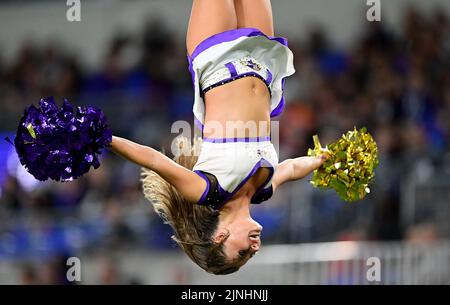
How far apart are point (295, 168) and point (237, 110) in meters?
0.64

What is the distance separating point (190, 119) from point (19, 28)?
3564 mm

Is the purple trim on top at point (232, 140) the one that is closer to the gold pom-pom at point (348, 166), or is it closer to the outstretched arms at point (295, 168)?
the outstretched arms at point (295, 168)

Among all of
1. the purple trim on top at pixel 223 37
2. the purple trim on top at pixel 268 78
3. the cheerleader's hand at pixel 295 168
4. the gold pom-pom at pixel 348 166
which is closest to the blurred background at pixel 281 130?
the gold pom-pom at pixel 348 166

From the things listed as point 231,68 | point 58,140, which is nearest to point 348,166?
point 231,68

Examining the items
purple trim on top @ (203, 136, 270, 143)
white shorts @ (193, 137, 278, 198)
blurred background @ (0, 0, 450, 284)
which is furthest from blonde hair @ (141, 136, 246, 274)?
blurred background @ (0, 0, 450, 284)

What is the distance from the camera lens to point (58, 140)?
5.60 meters

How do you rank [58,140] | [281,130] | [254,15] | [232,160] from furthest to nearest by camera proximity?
[281,130], [254,15], [232,160], [58,140]

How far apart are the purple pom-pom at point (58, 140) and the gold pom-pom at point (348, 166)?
1618mm

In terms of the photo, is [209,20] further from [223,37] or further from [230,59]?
[230,59]

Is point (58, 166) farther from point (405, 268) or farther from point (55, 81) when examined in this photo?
point (55, 81)

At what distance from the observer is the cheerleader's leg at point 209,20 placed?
20.5 feet

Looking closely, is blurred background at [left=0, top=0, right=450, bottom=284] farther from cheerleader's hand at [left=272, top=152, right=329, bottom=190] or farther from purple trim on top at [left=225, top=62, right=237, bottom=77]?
purple trim on top at [left=225, top=62, right=237, bottom=77]

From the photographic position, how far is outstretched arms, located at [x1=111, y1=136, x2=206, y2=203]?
567cm

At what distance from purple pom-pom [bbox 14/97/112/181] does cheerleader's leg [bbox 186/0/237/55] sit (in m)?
0.96
